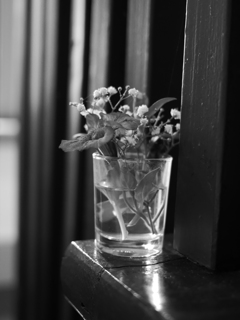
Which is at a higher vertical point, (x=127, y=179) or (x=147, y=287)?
(x=127, y=179)

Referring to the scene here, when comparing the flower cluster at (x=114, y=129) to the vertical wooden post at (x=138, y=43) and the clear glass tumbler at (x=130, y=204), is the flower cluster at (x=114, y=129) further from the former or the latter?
the vertical wooden post at (x=138, y=43)

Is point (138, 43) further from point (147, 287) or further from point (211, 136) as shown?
point (147, 287)

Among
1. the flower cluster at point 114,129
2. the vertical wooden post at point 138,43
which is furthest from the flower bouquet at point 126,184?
the vertical wooden post at point 138,43

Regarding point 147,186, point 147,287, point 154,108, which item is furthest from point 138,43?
point 147,287

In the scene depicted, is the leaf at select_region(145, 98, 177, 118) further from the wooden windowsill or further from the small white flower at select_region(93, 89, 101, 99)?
the wooden windowsill

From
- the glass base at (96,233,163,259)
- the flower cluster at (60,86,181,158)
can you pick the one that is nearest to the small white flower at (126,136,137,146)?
the flower cluster at (60,86,181,158)

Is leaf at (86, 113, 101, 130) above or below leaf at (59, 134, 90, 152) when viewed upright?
above
